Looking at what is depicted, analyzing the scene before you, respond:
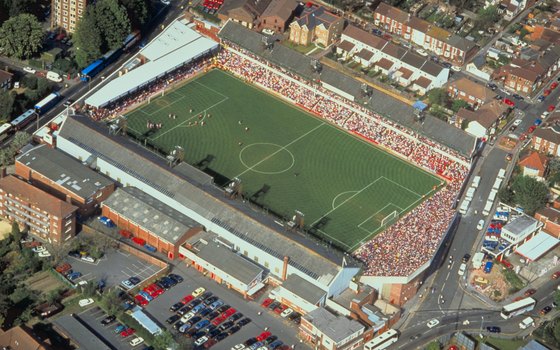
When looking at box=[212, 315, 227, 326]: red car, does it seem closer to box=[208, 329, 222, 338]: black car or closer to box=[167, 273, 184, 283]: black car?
box=[208, 329, 222, 338]: black car

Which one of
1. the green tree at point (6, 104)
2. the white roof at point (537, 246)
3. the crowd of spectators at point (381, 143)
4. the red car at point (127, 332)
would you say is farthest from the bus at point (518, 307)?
the green tree at point (6, 104)

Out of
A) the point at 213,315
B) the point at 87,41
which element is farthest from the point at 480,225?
the point at 87,41

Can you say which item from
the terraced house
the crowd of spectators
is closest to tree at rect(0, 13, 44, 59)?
the crowd of spectators

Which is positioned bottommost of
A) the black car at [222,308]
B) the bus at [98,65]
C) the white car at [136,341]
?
the white car at [136,341]

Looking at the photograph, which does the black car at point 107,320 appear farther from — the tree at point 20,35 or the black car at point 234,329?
the tree at point 20,35

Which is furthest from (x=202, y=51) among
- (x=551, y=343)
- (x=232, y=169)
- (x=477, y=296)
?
(x=551, y=343)
